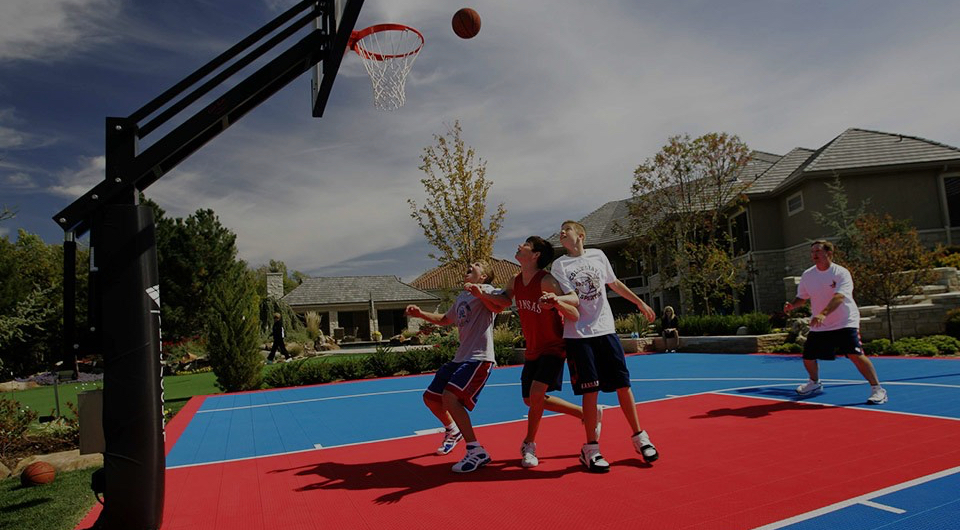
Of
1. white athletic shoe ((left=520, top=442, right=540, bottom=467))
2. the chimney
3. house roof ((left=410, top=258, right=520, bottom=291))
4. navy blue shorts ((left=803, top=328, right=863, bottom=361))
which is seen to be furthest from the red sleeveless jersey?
house roof ((left=410, top=258, right=520, bottom=291))

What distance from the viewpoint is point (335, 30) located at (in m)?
5.52

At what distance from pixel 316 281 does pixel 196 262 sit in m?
20.3

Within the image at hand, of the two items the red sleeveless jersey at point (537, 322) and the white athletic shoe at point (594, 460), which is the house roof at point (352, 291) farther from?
the white athletic shoe at point (594, 460)

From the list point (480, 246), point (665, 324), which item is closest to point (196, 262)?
point (480, 246)

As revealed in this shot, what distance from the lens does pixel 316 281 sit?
5219 centimetres

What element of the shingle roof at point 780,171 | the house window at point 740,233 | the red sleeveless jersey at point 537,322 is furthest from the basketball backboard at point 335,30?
the house window at point 740,233

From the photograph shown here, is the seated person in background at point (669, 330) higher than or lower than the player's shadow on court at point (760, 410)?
higher

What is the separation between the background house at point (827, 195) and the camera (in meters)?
24.1

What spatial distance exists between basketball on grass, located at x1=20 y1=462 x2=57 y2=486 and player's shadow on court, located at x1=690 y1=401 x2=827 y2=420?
7362mm

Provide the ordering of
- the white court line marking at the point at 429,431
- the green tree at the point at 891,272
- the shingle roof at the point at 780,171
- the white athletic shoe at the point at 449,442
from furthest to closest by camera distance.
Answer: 1. the shingle roof at the point at 780,171
2. the green tree at the point at 891,272
3. the white court line marking at the point at 429,431
4. the white athletic shoe at the point at 449,442

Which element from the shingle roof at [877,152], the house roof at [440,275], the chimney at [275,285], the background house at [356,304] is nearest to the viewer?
the shingle roof at [877,152]

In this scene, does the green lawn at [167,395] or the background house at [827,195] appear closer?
the green lawn at [167,395]

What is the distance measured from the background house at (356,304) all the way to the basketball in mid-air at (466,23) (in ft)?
132

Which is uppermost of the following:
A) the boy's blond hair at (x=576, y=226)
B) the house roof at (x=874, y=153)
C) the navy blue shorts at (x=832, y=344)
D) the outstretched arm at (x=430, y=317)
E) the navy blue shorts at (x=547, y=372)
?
the house roof at (x=874, y=153)
